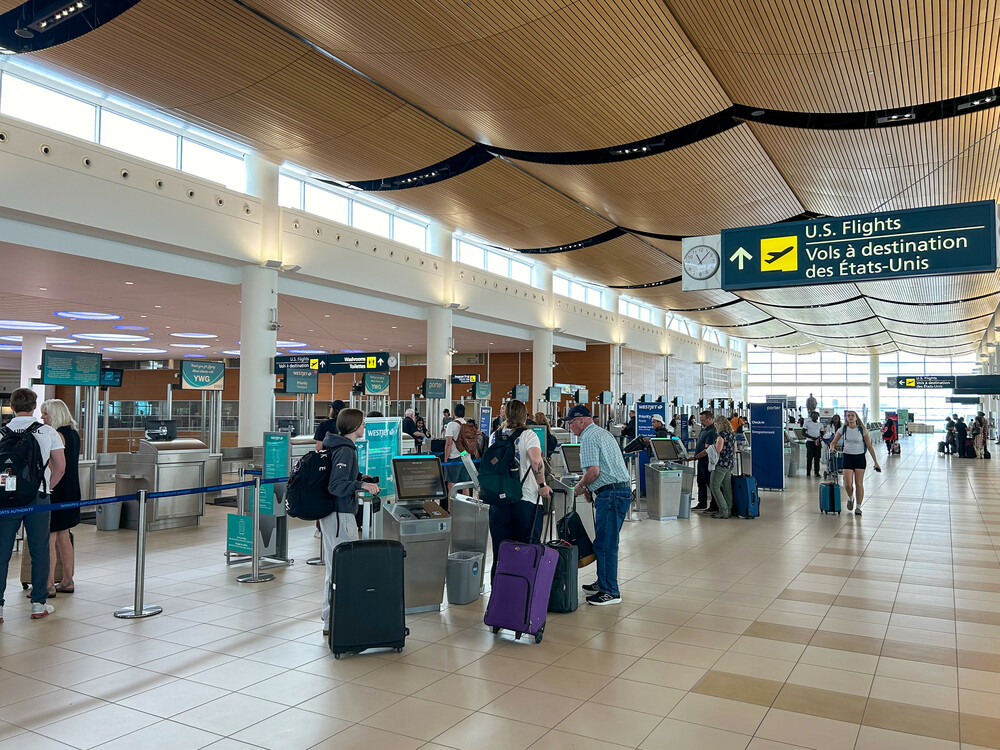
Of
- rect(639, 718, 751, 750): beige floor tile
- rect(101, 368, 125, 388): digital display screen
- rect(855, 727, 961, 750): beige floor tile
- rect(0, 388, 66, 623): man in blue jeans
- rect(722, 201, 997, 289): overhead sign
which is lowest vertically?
rect(639, 718, 751, 750): beige floor tile

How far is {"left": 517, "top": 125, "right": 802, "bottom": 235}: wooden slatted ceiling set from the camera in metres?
12.7

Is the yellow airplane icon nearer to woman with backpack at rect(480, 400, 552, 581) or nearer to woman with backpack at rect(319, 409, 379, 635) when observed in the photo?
woman with backpack at rect(480, 400, 552, 581)

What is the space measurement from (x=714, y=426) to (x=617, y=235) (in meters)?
9.79

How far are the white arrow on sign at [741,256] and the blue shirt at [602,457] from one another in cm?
262

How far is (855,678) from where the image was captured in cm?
414

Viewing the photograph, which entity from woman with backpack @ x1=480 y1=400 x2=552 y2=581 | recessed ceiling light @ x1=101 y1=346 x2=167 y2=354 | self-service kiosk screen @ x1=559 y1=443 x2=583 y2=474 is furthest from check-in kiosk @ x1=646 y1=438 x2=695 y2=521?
recessed ceiling light @ x1=101 y1=346 x2=167 y2=354

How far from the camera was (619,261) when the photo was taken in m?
22.2

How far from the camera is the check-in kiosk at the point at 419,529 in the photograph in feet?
18.0

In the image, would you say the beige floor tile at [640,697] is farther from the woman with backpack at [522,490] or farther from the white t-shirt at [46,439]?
the white t-shirt at [46,439]

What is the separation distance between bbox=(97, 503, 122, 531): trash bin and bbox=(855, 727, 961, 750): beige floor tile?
953 centimetres

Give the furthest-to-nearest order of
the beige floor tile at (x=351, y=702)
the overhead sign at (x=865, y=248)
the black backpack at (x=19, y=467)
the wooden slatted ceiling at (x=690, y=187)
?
1. the wooden slatted ceiling at (x=690, y=187)
2. the overhead sign at (x=865, y=248)
3. the black backpack at (x=19, y=467)
4. the beige floor tile at (x=351, y=702)

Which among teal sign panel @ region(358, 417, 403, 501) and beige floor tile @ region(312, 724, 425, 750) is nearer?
beige floor tile @ region(312, 724, 425, 750)

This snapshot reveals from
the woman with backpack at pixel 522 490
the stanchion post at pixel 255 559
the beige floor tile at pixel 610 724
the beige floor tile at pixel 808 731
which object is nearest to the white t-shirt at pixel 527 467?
the woman with backpack at pixel 522 490

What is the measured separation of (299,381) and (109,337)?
17437mm
